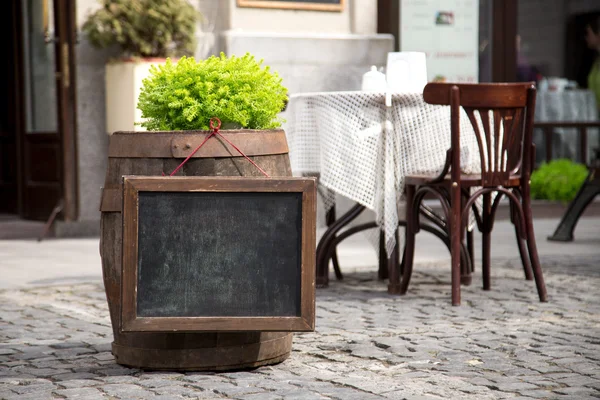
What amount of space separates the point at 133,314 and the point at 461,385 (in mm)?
1000

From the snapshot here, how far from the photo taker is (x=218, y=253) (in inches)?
128

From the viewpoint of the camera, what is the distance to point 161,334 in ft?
11.1

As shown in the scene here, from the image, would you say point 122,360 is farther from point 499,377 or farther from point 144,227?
point 499,377

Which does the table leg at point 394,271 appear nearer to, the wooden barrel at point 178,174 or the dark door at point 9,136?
the wooden barrel at point 178,174

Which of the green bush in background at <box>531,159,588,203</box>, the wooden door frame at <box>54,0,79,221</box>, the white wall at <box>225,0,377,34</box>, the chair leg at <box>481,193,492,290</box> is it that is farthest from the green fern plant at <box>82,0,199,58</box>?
the green bush in background at <box>531,159,588,203</box>

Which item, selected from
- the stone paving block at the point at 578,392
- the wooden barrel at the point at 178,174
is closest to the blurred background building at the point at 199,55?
the wooden barrel at the point at 178,174

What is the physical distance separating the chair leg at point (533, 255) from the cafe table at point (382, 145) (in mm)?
340

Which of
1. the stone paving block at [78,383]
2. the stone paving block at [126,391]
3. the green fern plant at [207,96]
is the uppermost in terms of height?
the green fern plant at [207,96]

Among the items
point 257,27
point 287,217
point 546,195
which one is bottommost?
point 546,195

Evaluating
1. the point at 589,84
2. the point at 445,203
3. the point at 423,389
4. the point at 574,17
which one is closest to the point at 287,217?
the point at 423,389

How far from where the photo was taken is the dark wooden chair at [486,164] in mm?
4688

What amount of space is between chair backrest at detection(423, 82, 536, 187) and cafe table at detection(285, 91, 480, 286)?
0.68 feet

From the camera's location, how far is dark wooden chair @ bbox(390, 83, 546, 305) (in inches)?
185

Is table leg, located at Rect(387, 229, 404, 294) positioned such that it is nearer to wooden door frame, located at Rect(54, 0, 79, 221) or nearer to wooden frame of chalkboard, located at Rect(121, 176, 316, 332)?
wooden frame of chalkboard, located at Rect(121, 176, 316, 332)
